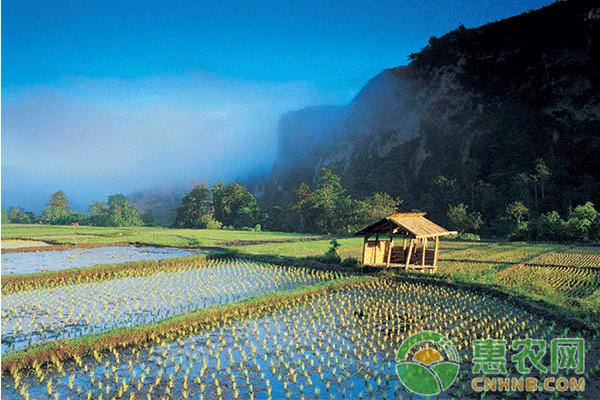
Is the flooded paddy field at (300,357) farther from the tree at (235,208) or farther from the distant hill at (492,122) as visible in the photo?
the tree at (235,208)

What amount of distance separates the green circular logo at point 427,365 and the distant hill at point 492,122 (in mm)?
38190

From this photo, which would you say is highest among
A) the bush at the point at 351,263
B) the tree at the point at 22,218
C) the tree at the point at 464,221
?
the tree at the point at 464,221

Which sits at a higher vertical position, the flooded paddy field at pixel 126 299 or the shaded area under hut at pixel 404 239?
the shaded area under hut at pixel 404 239

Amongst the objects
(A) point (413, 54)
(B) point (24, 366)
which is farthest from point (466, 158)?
(B) point (24, 366)

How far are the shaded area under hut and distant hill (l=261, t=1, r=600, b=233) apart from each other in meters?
29.3

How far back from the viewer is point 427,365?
6.61m

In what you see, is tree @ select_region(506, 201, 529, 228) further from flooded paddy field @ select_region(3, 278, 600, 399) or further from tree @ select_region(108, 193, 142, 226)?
tree @ select_region(108, 193, 142, 226)

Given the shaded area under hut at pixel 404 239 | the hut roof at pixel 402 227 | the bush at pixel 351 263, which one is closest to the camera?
the hut roof at pixel 402 227

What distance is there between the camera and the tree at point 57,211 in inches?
2487

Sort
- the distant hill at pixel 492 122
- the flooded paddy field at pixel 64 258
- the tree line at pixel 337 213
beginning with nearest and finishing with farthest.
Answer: the flooded paddy field at pixel 64 258, the tree line at pixel 337 213, the distant hill at pixel 492 122

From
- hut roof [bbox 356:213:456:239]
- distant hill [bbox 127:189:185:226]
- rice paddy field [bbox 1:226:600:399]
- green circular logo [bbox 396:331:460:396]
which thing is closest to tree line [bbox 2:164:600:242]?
rice paddy field [bbox 1:226:600:399]

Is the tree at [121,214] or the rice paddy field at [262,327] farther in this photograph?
the tree at [121,214]

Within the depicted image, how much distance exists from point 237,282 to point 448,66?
57.5 metres

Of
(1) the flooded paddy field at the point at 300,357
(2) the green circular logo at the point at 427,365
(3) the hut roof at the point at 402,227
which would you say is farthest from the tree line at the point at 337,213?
(2) the green circular logo at the point at 427,365
